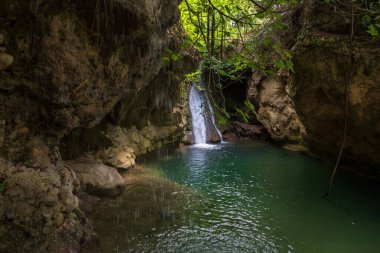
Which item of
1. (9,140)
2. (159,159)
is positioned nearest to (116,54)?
(9,140)

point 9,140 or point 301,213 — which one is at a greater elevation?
point 9,140

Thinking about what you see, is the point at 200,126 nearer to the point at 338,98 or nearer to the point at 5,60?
the point at 338,98

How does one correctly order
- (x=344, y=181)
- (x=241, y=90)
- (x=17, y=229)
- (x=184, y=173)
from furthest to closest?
(x=241, y=90), (x=184, y=173), (x=344, y=181), (x=17, y=229)

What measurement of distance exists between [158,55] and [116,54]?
1.87m

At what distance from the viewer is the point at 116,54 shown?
7484 mm

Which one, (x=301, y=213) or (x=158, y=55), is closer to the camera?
(x=301, y=213)

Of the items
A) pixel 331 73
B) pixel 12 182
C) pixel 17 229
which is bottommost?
pixel 17 229

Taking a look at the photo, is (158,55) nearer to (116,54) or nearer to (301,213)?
(116,54)

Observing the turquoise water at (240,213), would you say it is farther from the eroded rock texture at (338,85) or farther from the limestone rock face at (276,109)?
the limestone rock face at (276,109)

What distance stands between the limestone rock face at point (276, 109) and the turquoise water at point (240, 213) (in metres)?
5.75

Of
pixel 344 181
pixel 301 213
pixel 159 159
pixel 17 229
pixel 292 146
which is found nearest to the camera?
pixel 17 229

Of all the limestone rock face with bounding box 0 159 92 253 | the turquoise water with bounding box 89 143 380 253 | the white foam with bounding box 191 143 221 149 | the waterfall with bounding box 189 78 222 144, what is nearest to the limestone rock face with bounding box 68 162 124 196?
the turquoise water with bounding box 89 143 380 253

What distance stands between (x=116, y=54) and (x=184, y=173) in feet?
19.7

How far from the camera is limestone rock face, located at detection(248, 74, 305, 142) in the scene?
18391 millimetres
